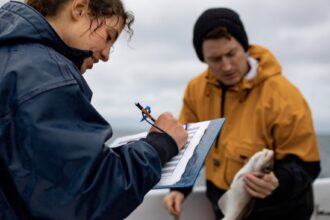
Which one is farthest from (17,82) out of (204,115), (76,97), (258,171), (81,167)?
(204,115)

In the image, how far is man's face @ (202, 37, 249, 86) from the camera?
3727 millimetres

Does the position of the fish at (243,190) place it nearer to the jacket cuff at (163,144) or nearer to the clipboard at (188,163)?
the clipboard at (188,163)

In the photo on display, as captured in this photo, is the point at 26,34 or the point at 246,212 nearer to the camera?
the point at 26,34

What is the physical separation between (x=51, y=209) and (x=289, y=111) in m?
2.25

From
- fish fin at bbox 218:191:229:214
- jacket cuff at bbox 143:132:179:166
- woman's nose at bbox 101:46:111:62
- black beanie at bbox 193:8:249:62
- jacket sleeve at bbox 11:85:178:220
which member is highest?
woman's nose at bbox 101:46:111:62

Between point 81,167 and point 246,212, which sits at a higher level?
point 81,167

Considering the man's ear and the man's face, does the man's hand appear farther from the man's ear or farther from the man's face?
the man's face

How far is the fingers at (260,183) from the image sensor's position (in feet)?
10.8

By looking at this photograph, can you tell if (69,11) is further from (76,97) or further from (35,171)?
(35,171)

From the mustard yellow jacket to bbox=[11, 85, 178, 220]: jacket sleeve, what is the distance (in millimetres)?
2035

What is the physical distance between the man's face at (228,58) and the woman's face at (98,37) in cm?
192

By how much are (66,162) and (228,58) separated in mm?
2452

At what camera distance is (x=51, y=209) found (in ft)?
4.87

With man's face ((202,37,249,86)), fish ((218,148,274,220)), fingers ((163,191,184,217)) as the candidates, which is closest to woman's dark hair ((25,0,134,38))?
fish ((218,148,274,220))
